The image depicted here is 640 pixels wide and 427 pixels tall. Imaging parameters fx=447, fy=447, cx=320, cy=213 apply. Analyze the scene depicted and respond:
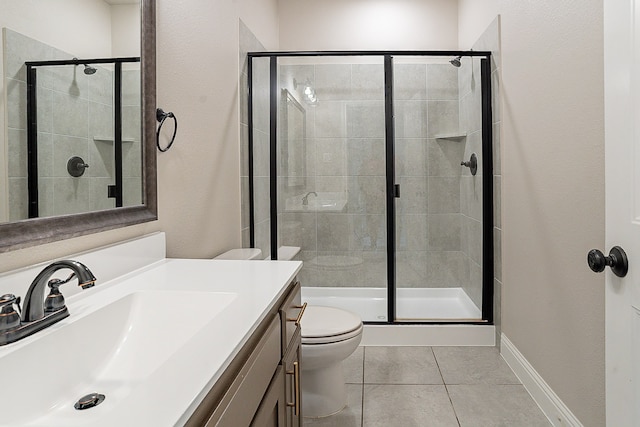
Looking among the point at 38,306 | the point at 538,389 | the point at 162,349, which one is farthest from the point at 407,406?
the point at 38,306

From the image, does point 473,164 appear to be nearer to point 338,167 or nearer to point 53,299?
point 338,167

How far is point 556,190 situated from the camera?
189 cm

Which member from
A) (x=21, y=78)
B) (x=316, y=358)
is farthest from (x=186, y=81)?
(x=316, y=358)

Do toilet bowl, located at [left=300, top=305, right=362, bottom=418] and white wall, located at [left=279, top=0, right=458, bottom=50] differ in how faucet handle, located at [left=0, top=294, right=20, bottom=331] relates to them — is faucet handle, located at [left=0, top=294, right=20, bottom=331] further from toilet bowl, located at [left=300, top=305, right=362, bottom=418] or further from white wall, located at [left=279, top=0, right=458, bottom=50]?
white wall, located at [left=279, top=0, right=458, bottom=50]

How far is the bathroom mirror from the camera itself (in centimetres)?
314

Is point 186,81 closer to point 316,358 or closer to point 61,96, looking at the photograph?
point 61,96

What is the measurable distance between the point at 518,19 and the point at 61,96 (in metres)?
2.20

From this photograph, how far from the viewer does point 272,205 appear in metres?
3.10

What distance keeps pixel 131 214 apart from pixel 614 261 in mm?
1372

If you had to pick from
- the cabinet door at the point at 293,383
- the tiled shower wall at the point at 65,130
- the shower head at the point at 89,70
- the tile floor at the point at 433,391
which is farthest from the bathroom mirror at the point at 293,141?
the shower head at the point at 89,70

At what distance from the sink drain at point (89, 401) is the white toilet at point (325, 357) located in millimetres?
1176

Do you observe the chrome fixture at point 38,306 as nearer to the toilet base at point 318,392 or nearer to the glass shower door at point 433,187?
the toilet base at point 318,392

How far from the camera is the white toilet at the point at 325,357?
1.94 metres

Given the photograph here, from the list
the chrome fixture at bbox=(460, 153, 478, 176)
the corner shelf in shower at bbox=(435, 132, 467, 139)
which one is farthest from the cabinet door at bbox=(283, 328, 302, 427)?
the corner shelf in shower at bbox=(435, 132, 467, 139)
